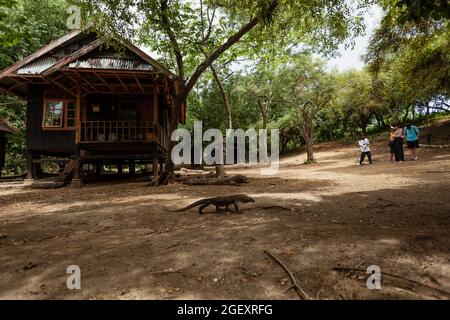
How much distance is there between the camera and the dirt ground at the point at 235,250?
10.5 feet

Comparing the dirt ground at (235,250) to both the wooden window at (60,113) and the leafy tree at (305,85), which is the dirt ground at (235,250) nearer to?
the wooden window at (60,113)

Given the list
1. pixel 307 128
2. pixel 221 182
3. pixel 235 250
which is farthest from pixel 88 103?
pixel 307 128

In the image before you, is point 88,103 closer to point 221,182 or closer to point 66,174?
point 66,174

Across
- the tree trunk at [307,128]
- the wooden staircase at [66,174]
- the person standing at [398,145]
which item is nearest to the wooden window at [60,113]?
the wooden staircase at [66,174]

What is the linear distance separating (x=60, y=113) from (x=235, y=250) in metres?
17.1

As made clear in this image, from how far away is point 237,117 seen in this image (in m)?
37.7

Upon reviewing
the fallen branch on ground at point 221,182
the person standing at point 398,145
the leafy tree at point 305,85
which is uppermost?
the leafy tree at point 305,85

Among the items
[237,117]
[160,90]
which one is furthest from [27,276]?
[237,117]

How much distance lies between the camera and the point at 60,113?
17.9 m

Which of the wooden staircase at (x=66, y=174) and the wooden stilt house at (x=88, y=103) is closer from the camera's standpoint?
the wooden stilt house at (x=88, y=103)

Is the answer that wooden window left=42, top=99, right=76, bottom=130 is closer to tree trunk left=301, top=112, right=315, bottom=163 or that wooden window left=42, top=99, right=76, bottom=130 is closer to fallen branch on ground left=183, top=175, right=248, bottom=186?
fallen branch on ground left=183, top=175, right=248, bottom=186

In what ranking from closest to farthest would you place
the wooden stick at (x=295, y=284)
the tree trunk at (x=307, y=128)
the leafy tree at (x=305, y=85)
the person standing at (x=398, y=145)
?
the wooden stick at (x=295, y=284)
the person standing at (x=398, y=145)
the leafy tree at (x=305, y=85)
the tree trunk at (x=307, y=128)

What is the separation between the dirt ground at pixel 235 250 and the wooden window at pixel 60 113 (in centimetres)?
1098
